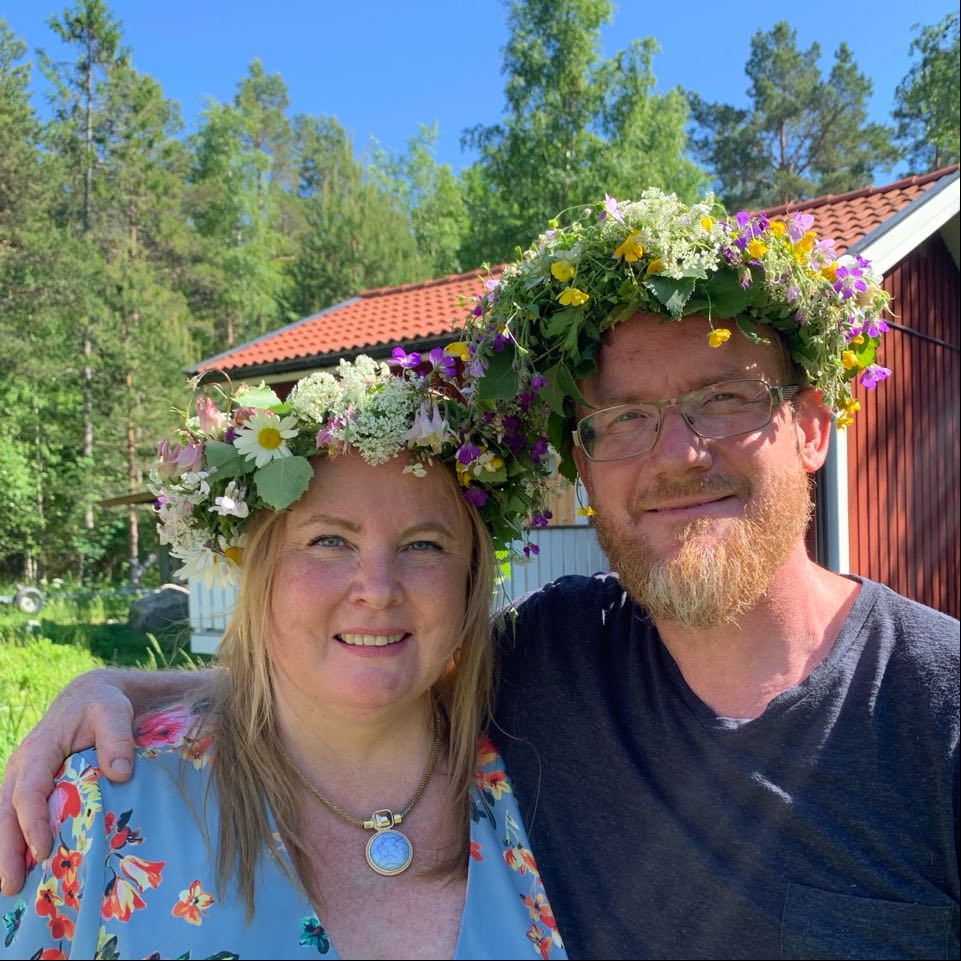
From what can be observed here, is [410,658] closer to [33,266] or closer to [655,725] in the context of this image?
[655,725]

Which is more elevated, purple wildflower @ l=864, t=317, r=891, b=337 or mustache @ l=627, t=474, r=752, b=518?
purple wildflower @ l=864, t=317, r=891, b=337

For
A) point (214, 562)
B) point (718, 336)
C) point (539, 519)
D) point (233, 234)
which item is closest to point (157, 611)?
point (214, 562)

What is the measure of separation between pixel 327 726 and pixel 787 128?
117ft

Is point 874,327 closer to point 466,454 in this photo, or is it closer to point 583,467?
point 583,467

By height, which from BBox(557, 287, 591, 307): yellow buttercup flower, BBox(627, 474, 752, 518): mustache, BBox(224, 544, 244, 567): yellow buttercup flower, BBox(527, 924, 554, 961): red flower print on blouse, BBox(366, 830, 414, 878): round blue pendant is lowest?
BBox(527, 924, 554, 961): red flower print on blouse

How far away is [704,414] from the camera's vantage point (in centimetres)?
225

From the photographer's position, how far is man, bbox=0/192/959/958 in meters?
1.84

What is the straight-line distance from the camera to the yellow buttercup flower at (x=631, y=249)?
2.19 meters

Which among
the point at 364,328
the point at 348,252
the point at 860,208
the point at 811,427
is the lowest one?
the point at 811,427

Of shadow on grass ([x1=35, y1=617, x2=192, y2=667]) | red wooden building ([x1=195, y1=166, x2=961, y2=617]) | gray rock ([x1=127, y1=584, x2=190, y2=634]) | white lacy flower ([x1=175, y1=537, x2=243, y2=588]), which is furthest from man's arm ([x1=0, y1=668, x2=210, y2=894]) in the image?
gray rock ([x1=127, y1=584, x2=190, y2=634])

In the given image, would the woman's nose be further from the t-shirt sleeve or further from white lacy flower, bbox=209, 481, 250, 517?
the t-shirt sleeve

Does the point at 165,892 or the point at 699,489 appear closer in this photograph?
the point at 165,892

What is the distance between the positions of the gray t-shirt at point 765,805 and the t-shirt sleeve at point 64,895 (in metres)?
0.95

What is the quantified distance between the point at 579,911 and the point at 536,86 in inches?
918
